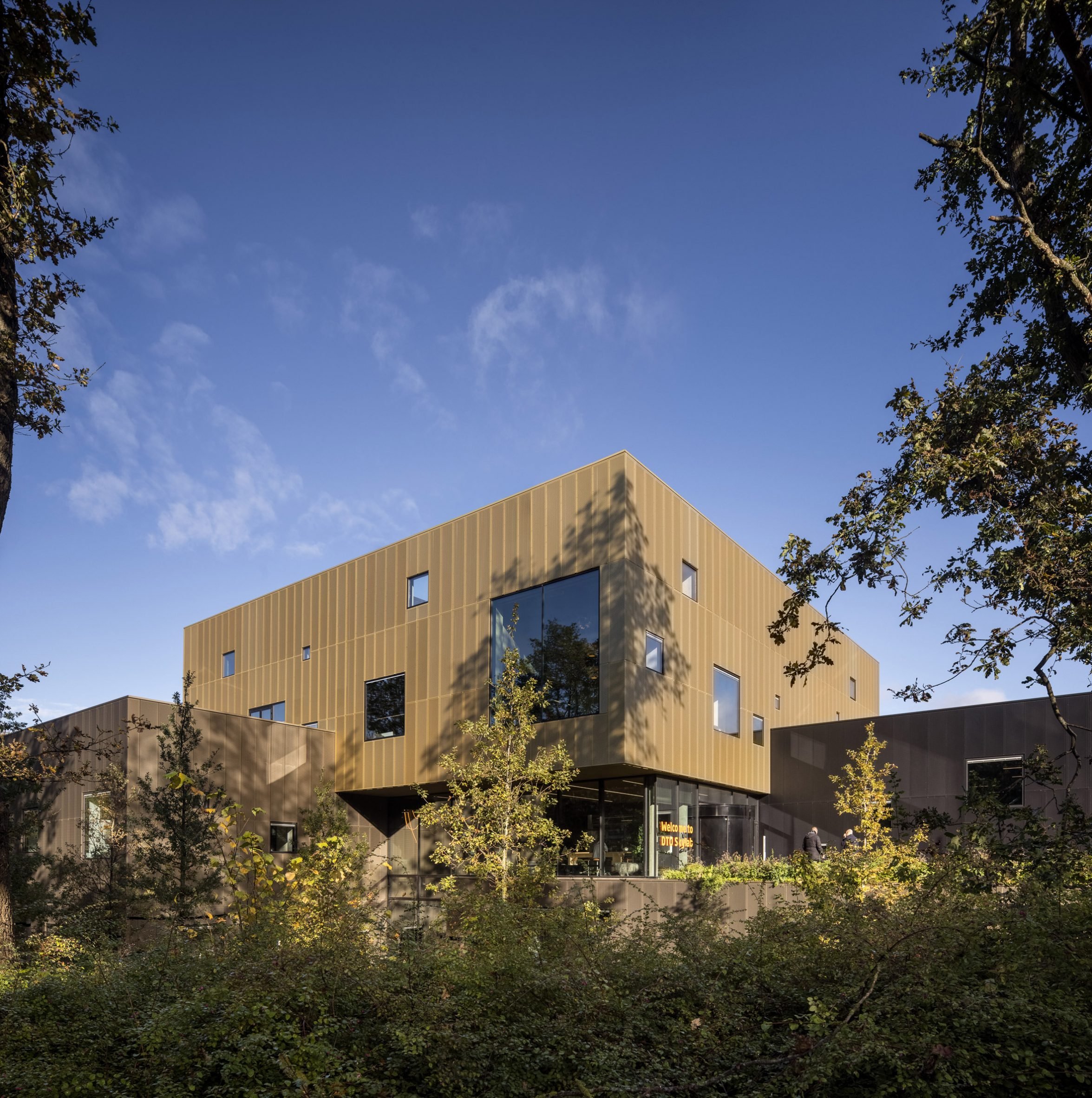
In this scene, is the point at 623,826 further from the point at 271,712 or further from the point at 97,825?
the point at 271,712

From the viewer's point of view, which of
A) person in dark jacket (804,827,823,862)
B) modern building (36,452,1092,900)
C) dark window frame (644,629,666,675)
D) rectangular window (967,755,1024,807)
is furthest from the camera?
rectangular window (967,755,1024,807)

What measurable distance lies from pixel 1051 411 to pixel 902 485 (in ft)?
5.81

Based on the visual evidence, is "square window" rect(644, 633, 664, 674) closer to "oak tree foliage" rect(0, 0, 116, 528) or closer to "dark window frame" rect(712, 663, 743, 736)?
"dark window frame" rect(712, 663, 743, 736)

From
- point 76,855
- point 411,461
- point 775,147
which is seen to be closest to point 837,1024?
point 775,147

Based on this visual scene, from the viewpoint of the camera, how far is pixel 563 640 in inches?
663

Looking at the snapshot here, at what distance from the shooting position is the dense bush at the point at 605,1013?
486 centimetres

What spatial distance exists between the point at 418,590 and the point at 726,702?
7986 millimetres

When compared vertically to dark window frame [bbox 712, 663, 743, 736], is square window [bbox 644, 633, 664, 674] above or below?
above

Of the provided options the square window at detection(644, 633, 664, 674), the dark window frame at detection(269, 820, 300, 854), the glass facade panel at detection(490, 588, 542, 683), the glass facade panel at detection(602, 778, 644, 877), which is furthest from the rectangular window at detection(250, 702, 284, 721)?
the square window at detection(644, 633, 664, 674)

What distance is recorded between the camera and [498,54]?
11.8 meters

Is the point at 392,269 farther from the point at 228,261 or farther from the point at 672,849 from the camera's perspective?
the point at 672,849

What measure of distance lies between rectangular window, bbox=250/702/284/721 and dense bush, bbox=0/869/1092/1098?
16489 mm

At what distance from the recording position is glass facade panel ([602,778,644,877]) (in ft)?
54.5

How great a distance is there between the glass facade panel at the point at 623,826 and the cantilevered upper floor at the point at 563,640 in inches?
20.6
